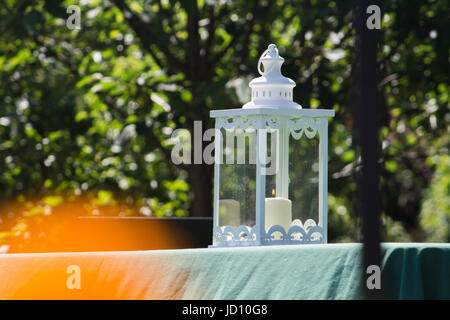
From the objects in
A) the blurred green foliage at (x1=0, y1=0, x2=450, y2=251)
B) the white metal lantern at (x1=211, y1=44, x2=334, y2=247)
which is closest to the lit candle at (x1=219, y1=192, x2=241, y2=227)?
the white metal lantern at (x1=211, y1=44, x2=334, y2=247)

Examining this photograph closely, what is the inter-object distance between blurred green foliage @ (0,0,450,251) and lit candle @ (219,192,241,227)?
2881 mm

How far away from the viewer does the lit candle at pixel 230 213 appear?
268 centimetres

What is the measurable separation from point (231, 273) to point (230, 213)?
0.67 metres

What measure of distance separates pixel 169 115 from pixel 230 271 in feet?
13.9

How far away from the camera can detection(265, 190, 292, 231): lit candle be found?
2605mm

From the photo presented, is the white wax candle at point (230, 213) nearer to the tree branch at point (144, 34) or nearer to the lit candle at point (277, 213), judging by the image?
the lit candle at point (277, 213)

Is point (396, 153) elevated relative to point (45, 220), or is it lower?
elevated

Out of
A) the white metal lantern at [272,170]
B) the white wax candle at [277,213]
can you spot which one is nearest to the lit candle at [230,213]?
the white metal lantern at [272,170]

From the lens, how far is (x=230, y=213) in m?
2.70

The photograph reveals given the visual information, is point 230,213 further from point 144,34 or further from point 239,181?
point 144,34

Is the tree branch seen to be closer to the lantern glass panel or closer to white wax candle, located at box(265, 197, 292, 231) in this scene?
the lantern glass panel
